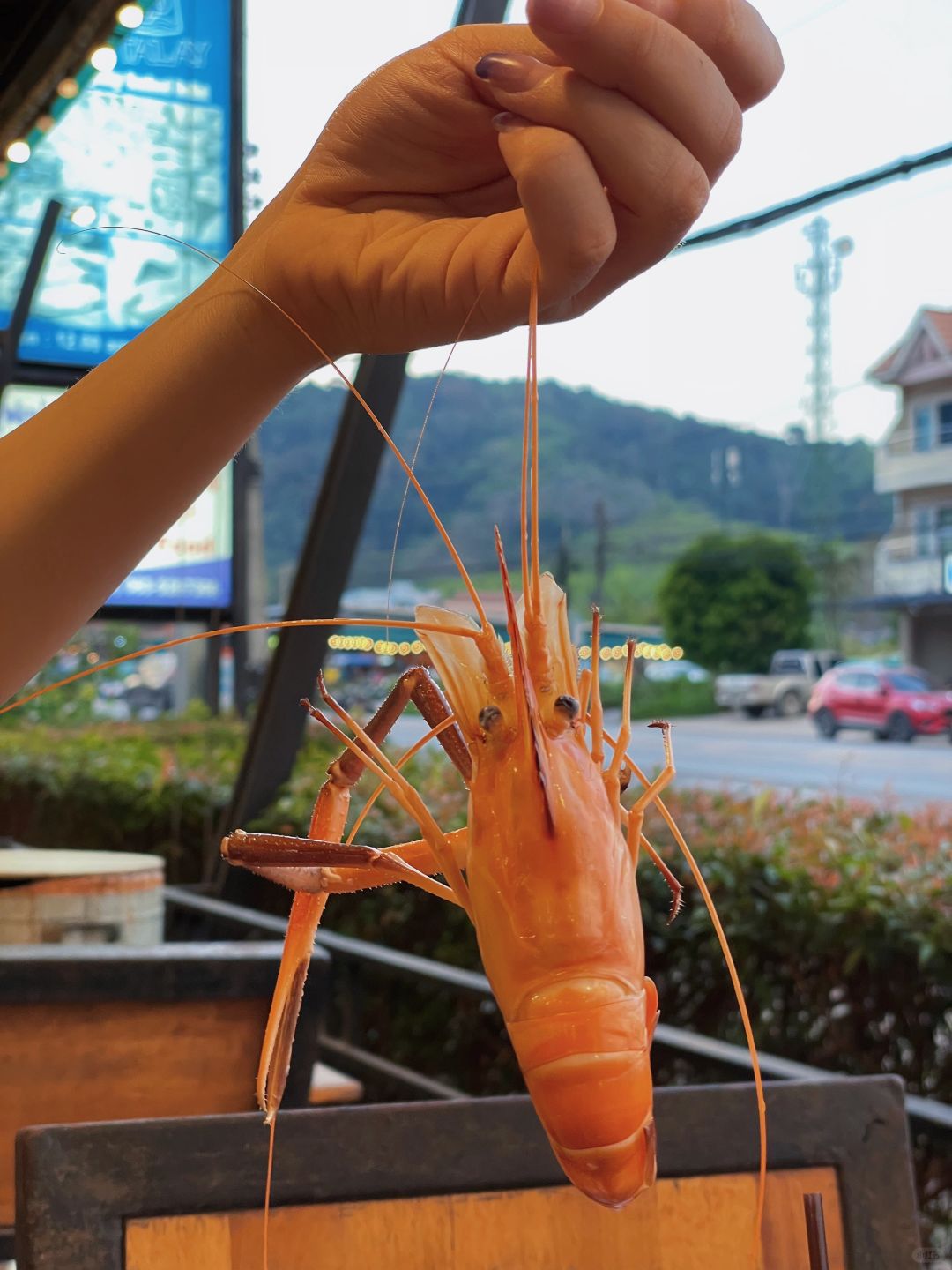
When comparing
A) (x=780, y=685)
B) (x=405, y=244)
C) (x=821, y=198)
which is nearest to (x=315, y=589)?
(x=780, y=685)

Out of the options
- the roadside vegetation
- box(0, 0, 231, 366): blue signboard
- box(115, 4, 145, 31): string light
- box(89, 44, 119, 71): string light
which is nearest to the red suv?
the roadside vegetation

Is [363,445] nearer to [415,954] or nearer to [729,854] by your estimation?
[415,954]

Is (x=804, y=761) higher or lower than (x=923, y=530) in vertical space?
lower

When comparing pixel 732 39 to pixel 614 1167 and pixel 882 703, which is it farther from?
pixel 882 703

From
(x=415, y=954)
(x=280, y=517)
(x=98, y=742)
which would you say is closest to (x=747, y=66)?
(x=415, y=954)

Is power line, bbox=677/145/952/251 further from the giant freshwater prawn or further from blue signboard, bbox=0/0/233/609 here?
blue signboard, bbox=0/0/233/609
